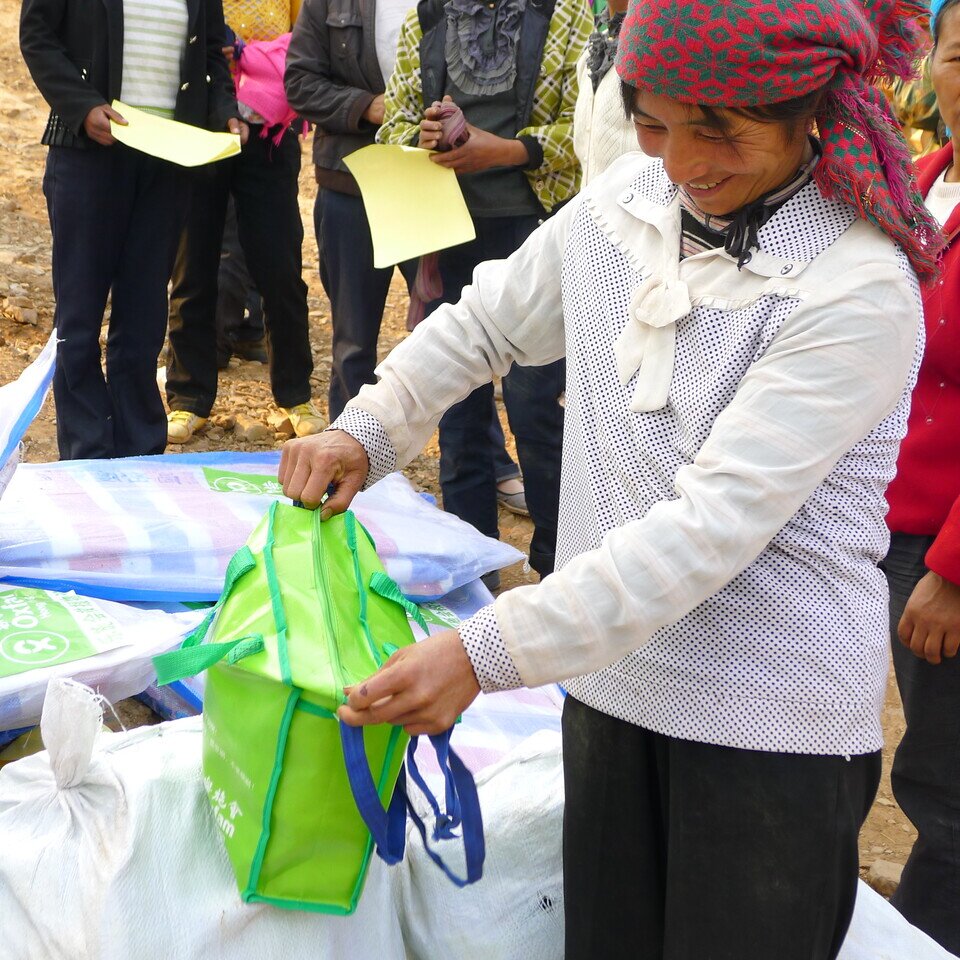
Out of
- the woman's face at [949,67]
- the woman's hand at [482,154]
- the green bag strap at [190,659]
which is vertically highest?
the woman's face at [949,67]

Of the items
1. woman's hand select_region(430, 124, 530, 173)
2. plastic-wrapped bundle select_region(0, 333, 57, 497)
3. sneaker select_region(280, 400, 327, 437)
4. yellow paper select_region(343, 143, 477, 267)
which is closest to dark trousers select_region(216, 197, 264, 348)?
sneaker select_region(280, 400, 327, 437)

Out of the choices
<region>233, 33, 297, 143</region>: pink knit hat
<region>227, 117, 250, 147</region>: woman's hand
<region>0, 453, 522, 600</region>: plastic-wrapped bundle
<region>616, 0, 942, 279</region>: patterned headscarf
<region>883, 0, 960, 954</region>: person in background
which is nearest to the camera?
<region>616, 0, 942, 279</region>: patterned headscarf

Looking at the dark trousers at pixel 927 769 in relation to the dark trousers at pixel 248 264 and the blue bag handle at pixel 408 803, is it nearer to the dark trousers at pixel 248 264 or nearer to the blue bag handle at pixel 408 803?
the blue bag handle at pixel 408 803

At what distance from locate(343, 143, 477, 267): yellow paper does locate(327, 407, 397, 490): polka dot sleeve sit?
1.88 m

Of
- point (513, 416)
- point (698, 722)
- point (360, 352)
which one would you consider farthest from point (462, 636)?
point (360, 352)

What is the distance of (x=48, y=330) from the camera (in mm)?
5953

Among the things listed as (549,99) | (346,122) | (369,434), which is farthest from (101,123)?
(369,434)

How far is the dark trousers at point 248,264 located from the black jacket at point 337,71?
2.05ft

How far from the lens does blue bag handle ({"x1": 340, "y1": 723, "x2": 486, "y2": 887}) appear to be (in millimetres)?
1484

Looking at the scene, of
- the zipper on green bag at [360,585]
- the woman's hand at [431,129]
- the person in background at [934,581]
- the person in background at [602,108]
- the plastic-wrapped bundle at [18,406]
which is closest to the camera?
the zipper on green bag at [360,585]

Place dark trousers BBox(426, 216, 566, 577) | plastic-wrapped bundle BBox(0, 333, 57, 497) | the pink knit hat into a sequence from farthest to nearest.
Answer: the pink knit hat
dark trousers BBox(426, 216, 566, 577)
plastic-wrapped bundle BBox(0, 333, 57, 497)

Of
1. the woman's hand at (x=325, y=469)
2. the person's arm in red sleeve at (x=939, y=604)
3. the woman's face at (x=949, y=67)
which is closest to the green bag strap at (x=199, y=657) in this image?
the woman's hand at (x=325, y=469)

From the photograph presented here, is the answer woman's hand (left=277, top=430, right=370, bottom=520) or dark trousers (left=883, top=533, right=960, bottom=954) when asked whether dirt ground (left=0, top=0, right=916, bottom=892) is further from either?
woman's hand (left=277, top=430, right=370, bottom=520)

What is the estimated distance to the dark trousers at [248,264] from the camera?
4.77m
